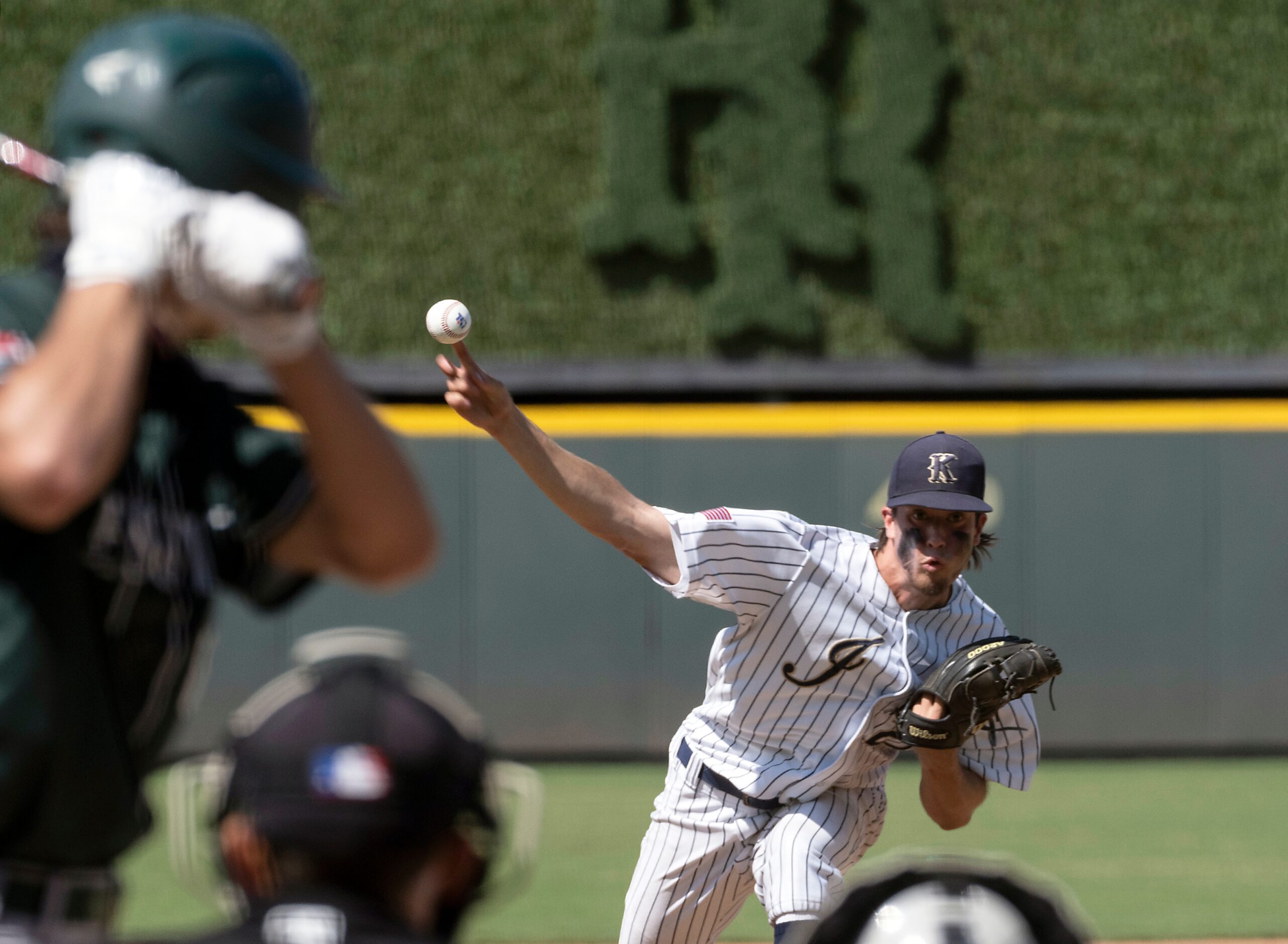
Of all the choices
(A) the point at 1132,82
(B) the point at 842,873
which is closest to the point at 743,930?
(B) the point at 842,873

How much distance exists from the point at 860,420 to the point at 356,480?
1011 cm

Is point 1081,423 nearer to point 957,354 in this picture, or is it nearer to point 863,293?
point 957,354

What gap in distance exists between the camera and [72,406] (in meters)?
1.55

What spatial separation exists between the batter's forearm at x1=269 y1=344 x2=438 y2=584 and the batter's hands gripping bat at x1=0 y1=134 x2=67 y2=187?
1.16ft

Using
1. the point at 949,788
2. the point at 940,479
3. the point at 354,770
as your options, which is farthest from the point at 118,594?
the point at 949,788

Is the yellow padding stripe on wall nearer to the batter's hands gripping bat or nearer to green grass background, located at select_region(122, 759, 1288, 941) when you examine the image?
green grass background, located at select_region(122, 759, 1288, 941)

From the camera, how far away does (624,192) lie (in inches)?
476

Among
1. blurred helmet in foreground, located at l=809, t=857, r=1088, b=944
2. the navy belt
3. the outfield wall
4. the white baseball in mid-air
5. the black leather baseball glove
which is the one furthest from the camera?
the outfield wall

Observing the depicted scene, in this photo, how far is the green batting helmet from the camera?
180 centimetres

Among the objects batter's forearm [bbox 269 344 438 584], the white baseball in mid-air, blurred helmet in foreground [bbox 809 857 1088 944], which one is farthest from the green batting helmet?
the white baseball in mid-air

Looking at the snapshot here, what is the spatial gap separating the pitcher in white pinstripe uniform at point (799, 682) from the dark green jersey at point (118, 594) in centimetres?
188

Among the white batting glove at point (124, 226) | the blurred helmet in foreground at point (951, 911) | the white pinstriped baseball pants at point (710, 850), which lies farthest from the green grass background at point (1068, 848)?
the white batting glove at point (124, 226)

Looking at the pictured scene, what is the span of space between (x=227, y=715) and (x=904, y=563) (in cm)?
868

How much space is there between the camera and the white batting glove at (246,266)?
5.23ft
